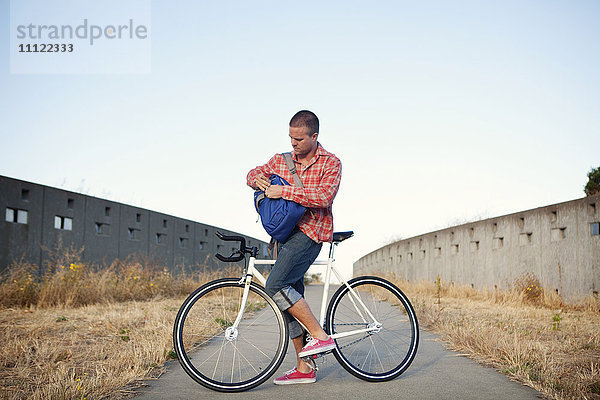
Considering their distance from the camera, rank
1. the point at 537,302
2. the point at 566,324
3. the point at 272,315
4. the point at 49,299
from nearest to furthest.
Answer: the point at 272,315 → the point at 566,324 → the point at 49,299 → the point at 537,302

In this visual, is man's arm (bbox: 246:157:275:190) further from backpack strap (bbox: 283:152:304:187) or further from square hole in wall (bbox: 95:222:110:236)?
square hole in wall (bbox: 95:222:110:236)

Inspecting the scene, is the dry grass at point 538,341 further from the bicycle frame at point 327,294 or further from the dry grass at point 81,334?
the dry grass at point 81,334

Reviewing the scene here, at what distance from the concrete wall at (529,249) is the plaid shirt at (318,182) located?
7870 mm

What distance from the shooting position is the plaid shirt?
409cm

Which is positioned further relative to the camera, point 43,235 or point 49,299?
point 43,235

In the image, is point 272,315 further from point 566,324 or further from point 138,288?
point 138,288

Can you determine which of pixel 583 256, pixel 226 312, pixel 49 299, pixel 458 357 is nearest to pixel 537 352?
pixel 458 357

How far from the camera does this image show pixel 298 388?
412 centimetres

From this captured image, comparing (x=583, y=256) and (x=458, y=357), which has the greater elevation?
(x=583, y=256)

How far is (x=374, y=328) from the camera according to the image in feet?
15.1

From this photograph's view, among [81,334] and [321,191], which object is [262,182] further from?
[81,334]

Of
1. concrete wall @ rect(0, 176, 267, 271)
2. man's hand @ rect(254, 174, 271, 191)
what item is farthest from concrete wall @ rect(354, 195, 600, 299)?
man's hand @ rect(254, 174, 271, 191)

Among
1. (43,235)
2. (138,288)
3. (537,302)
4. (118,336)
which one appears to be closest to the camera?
(118,336)

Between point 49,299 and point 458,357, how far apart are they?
7.91 metres
